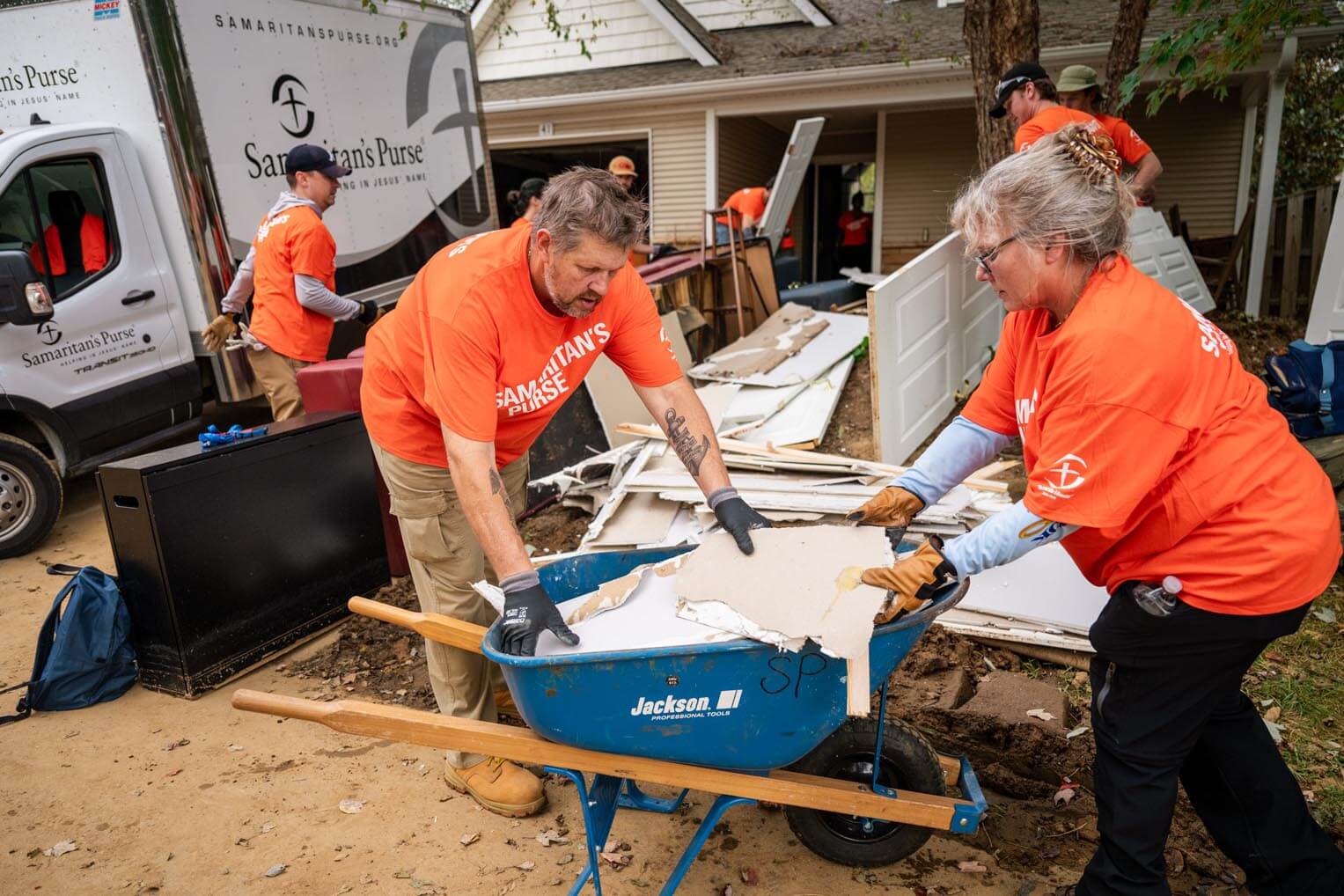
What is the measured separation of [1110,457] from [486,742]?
1617 millimetres

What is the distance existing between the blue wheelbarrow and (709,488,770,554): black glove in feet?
1.37

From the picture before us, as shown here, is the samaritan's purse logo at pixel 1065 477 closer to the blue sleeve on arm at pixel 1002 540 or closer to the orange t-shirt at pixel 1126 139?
the blue sleeve on arm at pixel 1002 540

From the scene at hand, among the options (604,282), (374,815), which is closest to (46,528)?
(374,815)

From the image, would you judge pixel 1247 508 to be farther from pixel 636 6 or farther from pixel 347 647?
pixel 636 6

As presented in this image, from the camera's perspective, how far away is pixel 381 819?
2.98 metres

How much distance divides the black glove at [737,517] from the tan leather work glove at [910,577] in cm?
42

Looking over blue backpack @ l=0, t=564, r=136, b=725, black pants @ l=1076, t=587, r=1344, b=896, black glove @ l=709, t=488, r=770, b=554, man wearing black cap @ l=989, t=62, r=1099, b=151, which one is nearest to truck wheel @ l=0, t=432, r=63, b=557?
blue backpack @ l=0, t=564, r=136, b=725

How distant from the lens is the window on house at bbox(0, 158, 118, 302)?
16.9 ft

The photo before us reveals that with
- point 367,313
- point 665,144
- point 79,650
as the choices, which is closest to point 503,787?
point 79,650

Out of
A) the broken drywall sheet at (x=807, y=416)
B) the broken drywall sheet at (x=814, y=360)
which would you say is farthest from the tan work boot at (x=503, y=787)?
the broken drywall sheet at (x=814, y=360)

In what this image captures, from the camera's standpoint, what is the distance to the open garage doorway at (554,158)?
45.2ft

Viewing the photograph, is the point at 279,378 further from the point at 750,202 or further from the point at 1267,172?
the point at 1267,172

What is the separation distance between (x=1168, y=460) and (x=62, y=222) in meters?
6.23

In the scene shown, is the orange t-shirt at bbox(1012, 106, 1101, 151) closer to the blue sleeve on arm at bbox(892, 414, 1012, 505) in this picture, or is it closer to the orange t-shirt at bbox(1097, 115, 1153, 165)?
the orange t-shirt at bbox(1097, 115, 1153, 165)
